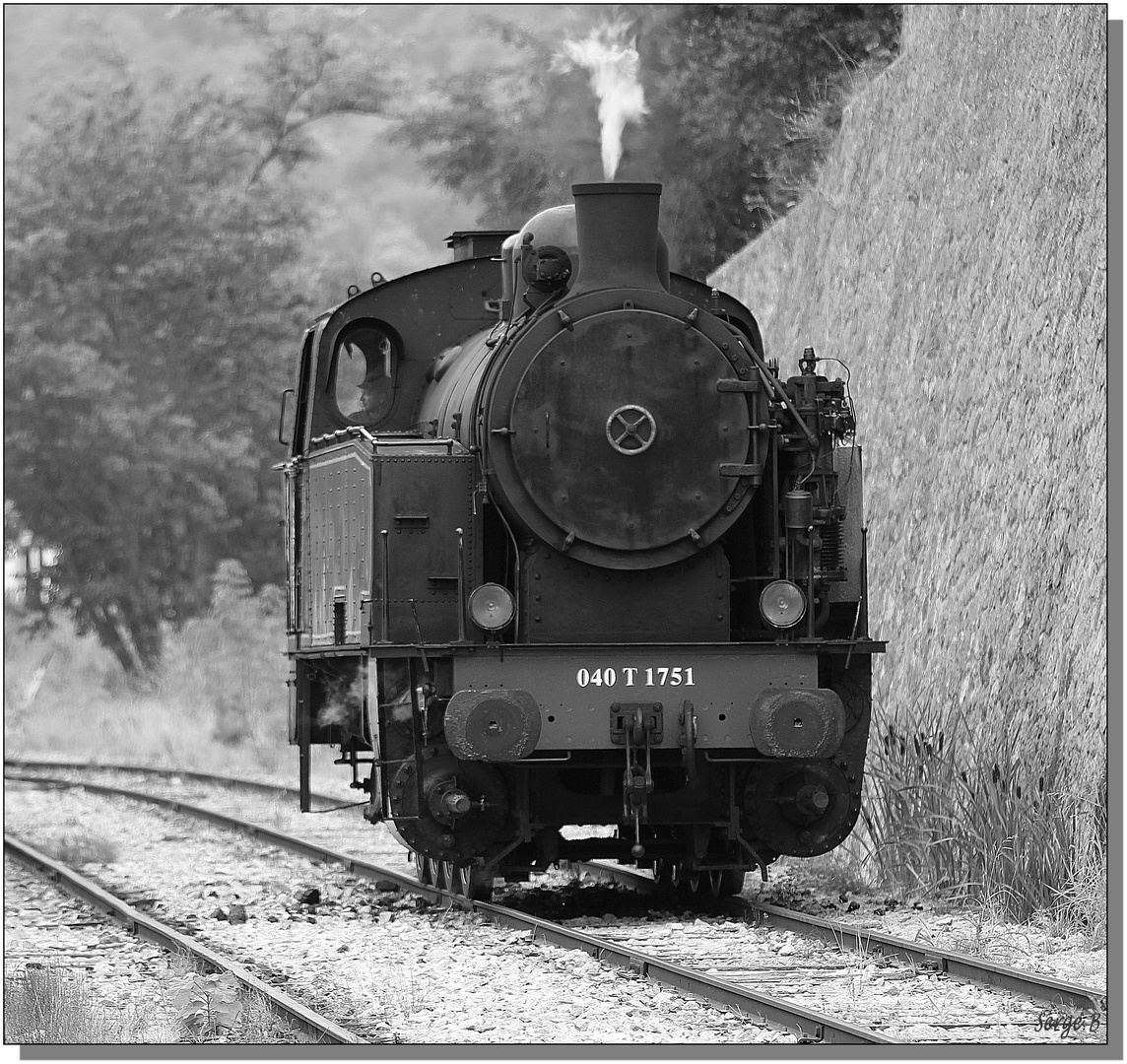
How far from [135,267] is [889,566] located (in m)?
18.6

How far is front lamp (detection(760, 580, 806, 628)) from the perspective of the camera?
28.4ft

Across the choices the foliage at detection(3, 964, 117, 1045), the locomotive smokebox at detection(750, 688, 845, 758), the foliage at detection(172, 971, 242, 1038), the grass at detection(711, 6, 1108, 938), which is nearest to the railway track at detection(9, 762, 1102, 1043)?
the locomotive smokebox at detection(750, 688, 845, 758)

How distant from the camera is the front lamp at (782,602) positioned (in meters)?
8.65

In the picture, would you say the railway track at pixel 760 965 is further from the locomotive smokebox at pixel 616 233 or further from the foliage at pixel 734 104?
the foliage at pixel 734 104

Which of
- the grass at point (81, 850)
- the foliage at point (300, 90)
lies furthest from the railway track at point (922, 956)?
the foliage at point (300, 90)

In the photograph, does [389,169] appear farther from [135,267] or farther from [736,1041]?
[736,1041]

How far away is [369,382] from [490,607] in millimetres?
2163

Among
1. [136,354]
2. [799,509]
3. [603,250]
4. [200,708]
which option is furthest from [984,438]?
[136,354]

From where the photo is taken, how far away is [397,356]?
1003cm

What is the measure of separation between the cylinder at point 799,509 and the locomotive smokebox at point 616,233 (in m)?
1.18

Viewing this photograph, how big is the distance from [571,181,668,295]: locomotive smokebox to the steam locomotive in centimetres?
1

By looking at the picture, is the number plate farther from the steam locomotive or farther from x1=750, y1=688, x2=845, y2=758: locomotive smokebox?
x1=750, y1=688, x2=845, y2=758: locomotive smokebox

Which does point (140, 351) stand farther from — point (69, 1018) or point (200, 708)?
point (69, 1018)

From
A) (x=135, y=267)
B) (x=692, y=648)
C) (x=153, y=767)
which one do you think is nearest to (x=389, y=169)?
(x=135, y=267)
